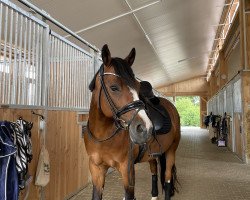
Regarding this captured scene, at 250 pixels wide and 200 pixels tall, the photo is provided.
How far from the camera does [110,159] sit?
187 cm

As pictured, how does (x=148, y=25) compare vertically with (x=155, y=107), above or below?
above

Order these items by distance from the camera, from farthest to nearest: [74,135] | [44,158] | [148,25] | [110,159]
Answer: [148,25] → [74,135] → [44,158] → [110,159]

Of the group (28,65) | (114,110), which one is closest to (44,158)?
(28,65)

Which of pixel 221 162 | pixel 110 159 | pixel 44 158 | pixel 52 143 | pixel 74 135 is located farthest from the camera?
pixel 221 162

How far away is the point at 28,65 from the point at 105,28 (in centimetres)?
410

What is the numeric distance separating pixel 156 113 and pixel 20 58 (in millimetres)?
1334

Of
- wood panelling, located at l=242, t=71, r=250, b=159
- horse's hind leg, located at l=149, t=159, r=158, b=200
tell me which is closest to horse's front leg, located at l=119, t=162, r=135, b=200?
horse's hind leg, located at l=149, t=159, r=158, b=200

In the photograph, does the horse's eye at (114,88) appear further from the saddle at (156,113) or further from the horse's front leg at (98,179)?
the saddle at (156,113)

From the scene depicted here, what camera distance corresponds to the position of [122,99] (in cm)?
154

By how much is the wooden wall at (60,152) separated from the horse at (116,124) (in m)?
0.52

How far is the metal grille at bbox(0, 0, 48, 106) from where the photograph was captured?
1.88m

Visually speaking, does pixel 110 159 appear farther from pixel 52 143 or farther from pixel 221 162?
pixel 221 162

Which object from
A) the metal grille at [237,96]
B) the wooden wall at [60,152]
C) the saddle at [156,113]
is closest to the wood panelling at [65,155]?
the wooden wall at [60,152]

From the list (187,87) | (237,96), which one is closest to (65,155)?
(237,96)
